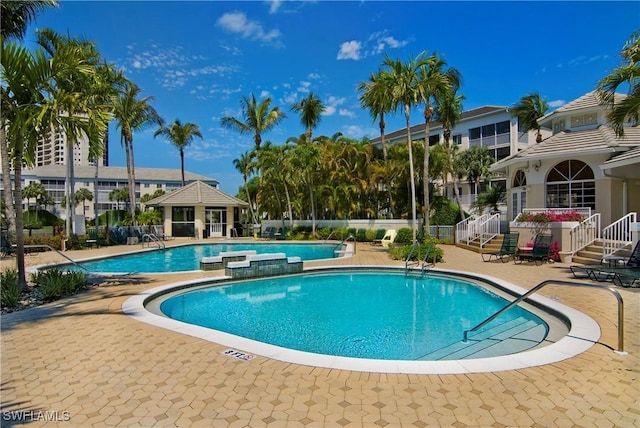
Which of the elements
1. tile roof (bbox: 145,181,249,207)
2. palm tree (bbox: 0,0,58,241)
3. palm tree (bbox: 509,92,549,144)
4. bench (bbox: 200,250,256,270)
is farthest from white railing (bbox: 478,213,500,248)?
palm tree (bbox: 0,0,58,241)

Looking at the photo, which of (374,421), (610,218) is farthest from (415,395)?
(610,218)

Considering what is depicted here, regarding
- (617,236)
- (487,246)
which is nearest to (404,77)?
(487,246)

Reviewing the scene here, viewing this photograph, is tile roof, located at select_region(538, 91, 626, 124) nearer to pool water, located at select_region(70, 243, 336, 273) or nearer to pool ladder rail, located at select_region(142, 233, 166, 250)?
pool water, located at select_region(70, 243, 336, 273)

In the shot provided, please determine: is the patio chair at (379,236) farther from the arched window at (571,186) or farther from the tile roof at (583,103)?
the tile roof at (583,103)

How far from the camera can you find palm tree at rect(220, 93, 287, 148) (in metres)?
32.8

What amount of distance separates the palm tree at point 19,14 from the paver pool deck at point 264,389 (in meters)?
13.4

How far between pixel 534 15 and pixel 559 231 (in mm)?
8130

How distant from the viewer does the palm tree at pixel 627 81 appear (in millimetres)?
8906

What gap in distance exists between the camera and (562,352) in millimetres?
5117

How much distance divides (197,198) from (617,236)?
27.2 meters

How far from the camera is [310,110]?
113 feet

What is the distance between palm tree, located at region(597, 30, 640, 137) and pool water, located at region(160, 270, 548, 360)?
18.7 feet

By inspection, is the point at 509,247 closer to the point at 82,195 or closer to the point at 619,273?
the point at 619,273

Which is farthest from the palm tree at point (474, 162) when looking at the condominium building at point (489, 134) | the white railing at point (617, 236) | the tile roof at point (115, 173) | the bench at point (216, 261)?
the tile roof at point (115, 173)
